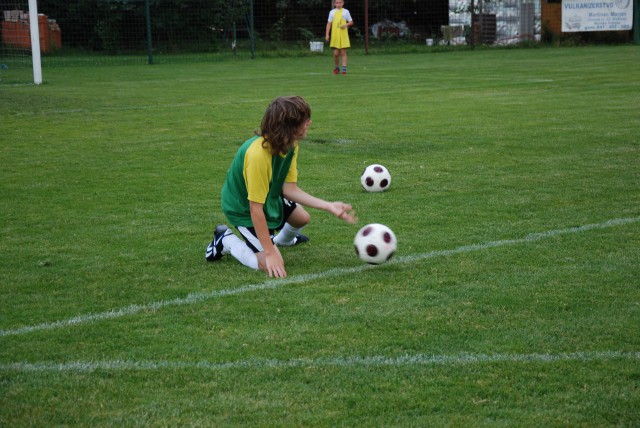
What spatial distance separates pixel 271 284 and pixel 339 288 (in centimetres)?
41

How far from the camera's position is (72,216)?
279 inches

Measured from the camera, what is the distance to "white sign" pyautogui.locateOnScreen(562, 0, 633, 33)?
1261 inches

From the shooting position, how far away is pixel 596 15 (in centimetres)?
3262

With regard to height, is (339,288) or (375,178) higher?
(375,178)

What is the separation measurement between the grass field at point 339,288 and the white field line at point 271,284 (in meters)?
0.02

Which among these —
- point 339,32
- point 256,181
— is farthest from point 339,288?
point 339,32

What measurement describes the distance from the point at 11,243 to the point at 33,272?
0.86m

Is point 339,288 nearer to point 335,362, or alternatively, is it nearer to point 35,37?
point 335,362

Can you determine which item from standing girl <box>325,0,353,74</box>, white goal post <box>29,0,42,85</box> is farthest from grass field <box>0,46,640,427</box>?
standing girl <box>325,0,353,74</box>

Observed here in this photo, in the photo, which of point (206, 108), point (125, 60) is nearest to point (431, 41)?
point (125, 60)

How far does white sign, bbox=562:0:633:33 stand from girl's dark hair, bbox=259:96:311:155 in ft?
97.0

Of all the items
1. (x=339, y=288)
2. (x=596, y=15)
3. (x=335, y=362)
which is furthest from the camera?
(x=596, y=15)

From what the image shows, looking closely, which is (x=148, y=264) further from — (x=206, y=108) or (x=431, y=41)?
(x=431, y=41)

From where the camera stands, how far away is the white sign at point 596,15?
1261 inches
